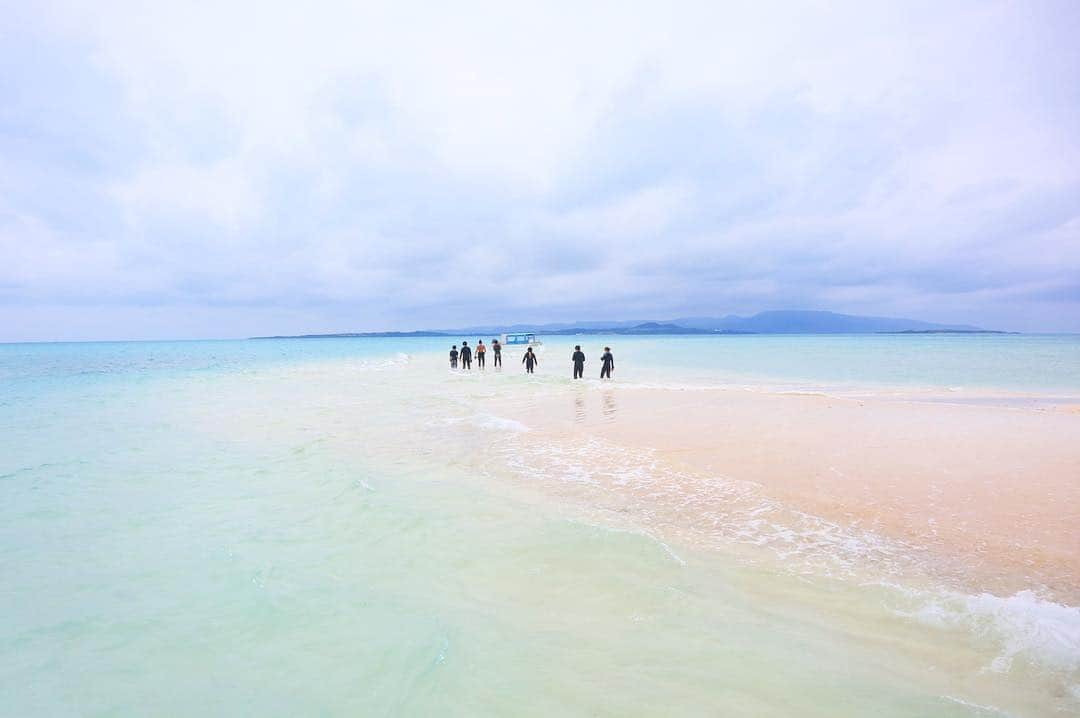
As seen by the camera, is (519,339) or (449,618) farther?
(519,339)

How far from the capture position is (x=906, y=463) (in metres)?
10.2

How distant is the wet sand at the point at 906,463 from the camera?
6.21 m

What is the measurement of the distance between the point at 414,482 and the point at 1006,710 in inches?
312

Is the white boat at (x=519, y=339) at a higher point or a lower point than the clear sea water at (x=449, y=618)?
higher

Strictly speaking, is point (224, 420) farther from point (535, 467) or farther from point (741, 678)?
point (741, 678)

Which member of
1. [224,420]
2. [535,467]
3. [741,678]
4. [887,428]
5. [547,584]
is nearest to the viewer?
[741,678]

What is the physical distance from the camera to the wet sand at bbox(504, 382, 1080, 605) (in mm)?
6215

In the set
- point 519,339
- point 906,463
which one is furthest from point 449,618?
point 519,339

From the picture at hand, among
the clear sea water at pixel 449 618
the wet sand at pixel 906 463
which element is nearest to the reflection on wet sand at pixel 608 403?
the wet sand at pixel 906 463

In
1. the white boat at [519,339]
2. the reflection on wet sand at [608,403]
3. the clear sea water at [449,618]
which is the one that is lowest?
the reflection on wet sand at [608,403]

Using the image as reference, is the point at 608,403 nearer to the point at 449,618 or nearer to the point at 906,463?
the point at 906,463

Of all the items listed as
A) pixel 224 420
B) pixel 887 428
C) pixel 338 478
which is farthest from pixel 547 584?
pixel 224 420

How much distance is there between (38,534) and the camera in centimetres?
733

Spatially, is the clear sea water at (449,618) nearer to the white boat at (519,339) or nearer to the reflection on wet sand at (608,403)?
the reflection on wet sand at (608,403)
